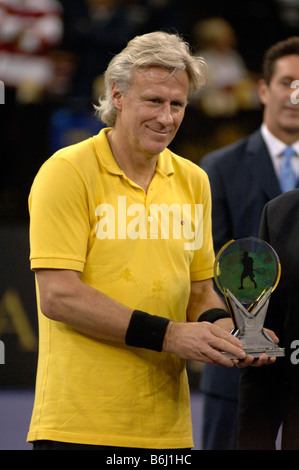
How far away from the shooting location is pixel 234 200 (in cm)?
284

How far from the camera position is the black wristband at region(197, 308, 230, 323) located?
188 centimetres

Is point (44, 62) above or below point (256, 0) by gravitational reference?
below

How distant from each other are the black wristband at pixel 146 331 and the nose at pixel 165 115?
399 mm

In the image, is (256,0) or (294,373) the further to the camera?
(256,0)

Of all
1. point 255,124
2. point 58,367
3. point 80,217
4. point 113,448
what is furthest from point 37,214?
point 255,124

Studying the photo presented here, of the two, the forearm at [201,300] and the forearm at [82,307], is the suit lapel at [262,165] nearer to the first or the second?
the forearm at [201,300]

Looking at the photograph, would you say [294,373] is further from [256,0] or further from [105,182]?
[256,0]

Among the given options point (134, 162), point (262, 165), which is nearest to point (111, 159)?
point (134, 162)

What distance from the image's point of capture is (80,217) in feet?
5.80

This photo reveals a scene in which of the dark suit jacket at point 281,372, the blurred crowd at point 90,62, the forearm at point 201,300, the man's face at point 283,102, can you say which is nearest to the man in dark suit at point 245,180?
the man's face at point 283,102

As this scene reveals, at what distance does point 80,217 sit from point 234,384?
1.24 metres

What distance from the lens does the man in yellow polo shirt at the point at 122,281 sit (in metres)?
1.73
